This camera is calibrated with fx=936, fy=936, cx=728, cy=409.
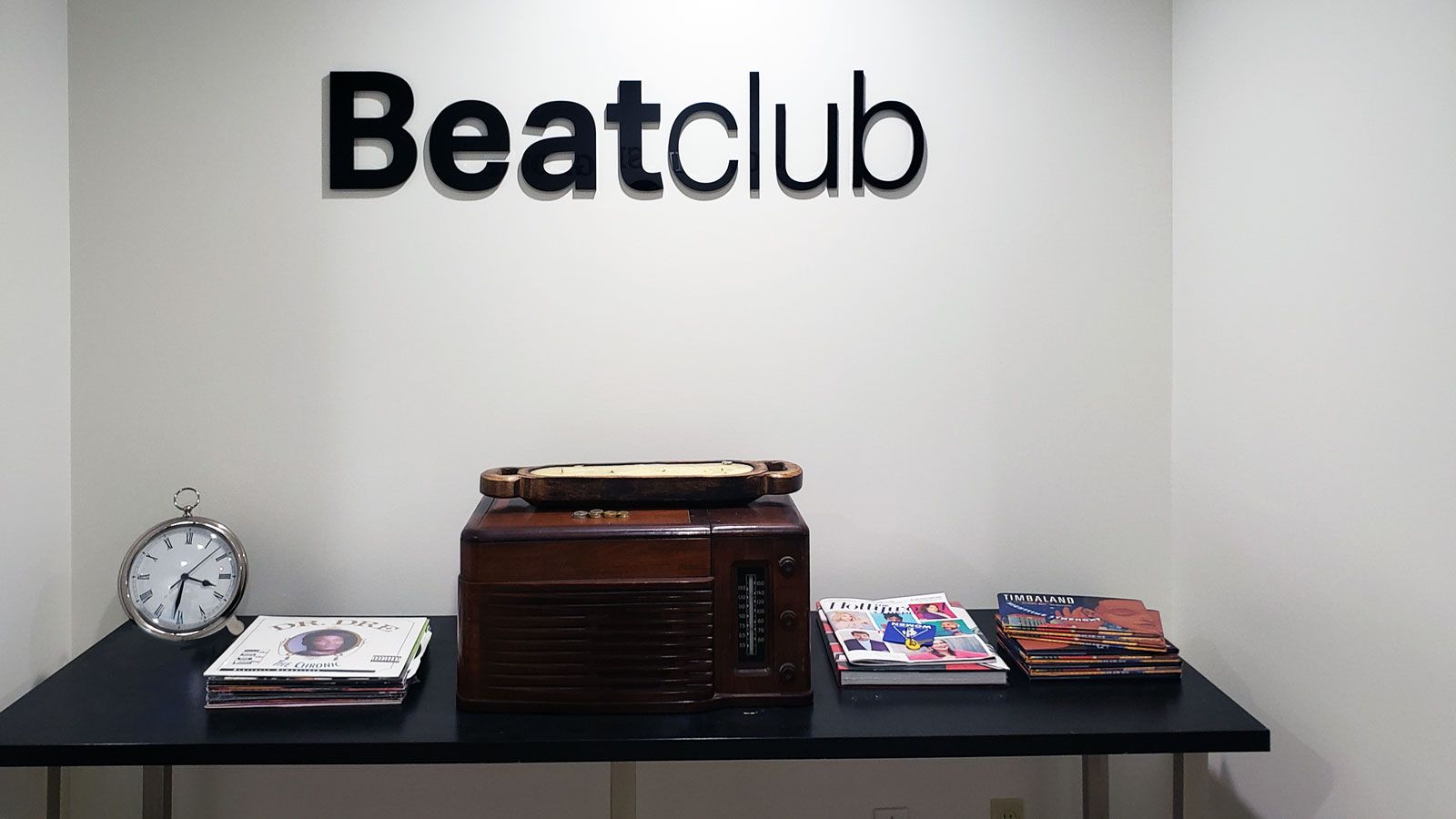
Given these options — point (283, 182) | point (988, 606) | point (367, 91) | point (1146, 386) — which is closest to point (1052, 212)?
point (1146, 386)

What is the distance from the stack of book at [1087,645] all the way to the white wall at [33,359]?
175 centimetres

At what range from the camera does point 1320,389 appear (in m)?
1.42

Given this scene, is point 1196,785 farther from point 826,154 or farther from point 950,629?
point 826,154

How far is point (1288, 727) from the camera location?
1521mm

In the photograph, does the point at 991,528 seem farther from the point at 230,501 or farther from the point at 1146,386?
the point at 230,501

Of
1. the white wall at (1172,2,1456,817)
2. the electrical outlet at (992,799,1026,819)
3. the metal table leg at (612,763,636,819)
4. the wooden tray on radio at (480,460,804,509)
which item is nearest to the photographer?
the white wall at (1172,2,1456,817)

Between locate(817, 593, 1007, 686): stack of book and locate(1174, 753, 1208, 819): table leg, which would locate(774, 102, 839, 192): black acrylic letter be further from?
locate(1174, 753, 1208, 819): table leg

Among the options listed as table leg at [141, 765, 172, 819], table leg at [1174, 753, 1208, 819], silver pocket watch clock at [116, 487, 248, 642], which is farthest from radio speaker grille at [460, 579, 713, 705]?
table leg at [1174, 753, 1208, 819]

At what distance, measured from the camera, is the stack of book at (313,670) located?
4.66 ft

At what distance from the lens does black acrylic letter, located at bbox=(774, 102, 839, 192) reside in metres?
1.83

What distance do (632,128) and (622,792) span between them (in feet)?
4.03

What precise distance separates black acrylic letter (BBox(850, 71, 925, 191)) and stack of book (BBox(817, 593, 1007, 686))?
2.68 feet

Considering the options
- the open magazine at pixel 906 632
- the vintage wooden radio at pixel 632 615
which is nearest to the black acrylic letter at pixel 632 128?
the vintage wooden radio at pixel 632 615

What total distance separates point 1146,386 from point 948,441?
42 cm
